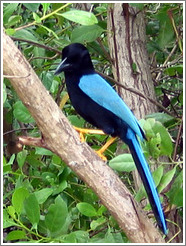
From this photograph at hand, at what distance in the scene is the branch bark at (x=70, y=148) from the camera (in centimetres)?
147

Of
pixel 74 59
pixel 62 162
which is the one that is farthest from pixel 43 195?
pixel 74 59

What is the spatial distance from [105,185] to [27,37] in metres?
0.77

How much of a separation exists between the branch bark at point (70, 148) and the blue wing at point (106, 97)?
0.27m

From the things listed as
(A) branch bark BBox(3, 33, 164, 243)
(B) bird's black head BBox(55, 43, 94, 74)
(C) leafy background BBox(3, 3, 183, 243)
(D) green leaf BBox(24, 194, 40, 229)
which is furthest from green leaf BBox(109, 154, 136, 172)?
(B) bird's black head BBox(55, 43, 94, 74)

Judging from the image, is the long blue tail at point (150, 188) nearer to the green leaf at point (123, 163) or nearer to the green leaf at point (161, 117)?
the green leaf at point (123, 163)

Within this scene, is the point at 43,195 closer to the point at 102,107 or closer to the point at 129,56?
the point at 102,107

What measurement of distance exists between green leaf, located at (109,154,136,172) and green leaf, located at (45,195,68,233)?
20 centimetres

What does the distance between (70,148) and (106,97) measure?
0.40 metres

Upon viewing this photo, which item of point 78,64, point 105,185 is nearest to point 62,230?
point 105,185

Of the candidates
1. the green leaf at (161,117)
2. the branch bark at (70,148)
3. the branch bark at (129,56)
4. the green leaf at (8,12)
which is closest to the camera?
the branch bark at (70,148)

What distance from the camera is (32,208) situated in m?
1.73

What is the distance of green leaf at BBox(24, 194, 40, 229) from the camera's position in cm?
172

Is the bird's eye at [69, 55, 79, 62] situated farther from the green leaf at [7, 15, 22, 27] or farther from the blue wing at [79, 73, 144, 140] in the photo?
the green leaf at [7, 15, 22, 27]

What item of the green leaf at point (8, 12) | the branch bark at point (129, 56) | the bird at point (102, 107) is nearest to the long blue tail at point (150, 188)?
the bird at point (102, 107)
